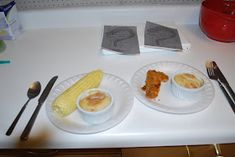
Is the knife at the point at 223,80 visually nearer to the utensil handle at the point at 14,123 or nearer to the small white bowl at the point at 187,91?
the small white bowl at the point at 187,91

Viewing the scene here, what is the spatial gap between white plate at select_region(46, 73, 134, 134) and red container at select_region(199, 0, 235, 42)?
394mm

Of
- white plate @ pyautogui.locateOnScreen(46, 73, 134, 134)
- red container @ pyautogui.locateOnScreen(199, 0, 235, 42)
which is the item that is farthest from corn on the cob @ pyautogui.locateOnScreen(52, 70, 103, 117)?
red container @ pyautogui.locateOnScreen(199, 0, 235, 42)

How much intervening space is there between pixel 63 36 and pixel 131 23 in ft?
0.90

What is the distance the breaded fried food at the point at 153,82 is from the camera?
23.9 inches

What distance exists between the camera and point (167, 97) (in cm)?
62

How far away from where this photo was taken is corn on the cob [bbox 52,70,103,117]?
21.8 inches

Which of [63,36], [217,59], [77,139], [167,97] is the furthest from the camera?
[63,36]

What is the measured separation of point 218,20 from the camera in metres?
0.76

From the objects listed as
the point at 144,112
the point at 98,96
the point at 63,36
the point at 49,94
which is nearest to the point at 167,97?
the point at 144,112

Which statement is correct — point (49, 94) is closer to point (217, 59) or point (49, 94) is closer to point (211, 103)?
point (211, 103)

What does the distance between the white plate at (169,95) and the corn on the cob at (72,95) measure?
0.12 metres

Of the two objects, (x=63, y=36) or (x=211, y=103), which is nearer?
(x=211, y=103)

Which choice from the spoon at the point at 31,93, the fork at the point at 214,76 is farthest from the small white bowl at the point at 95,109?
the fork at the point at 214,76

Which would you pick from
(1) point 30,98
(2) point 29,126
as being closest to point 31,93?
A: (1) point 30,98
